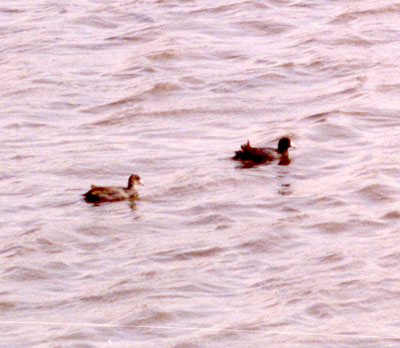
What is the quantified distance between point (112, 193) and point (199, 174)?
1.28m

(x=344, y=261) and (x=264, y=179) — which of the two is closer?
(x=344, y=261)

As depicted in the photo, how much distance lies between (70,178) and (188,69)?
5.02 meters

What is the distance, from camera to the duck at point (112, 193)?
13250 mm

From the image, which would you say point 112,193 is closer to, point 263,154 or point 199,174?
point 199,174

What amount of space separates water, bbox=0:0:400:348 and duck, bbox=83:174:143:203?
8 cm

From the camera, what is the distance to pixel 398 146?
15.1m

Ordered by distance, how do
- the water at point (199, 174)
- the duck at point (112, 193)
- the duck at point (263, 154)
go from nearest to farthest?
the water at point (199, 174) → the duck at point (112, 193) → the duck at point (263, 154)

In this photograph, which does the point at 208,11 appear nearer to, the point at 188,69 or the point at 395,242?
the point at 188,69

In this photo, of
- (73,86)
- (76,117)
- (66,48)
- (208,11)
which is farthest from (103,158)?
(208,11)

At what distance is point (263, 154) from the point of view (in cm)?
1481

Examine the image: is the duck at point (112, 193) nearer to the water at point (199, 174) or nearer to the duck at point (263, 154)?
the water at point (199, 174)

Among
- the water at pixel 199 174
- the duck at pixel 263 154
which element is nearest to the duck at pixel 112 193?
the water at pixel 199 174

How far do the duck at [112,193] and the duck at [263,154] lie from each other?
151cm

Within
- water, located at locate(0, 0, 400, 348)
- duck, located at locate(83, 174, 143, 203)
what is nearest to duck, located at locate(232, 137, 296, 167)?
water, located at locate(0, 0, 400, 348)
